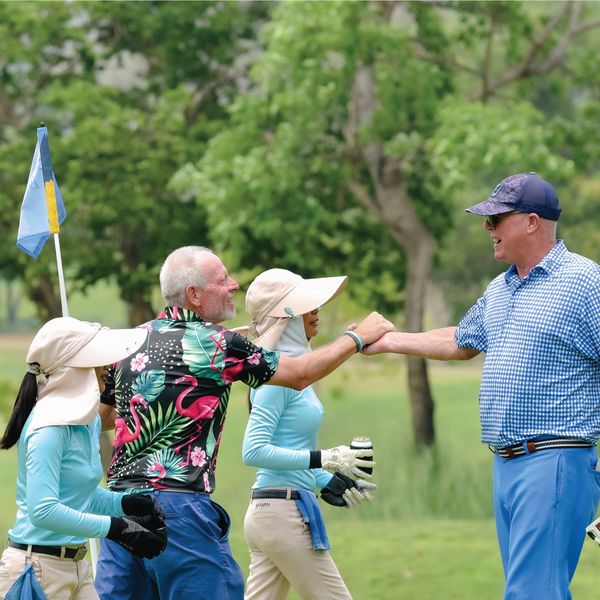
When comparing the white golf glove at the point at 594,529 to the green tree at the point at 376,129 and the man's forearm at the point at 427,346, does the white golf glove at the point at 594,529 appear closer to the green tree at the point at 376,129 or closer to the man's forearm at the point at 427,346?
the man's forearm at the point at 427,346

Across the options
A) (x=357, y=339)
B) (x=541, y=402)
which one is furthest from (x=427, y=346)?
(x=541, y=402)

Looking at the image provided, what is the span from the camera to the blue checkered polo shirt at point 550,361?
199 inches

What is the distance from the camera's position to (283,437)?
5.65 meters

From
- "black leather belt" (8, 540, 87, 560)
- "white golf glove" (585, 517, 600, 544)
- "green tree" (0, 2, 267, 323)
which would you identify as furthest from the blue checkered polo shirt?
"green tree" (0, 2, 267, 323)

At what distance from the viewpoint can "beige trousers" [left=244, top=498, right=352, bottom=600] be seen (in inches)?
224

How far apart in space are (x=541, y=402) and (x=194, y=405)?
1361 mm

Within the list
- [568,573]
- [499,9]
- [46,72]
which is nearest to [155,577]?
[568,573]

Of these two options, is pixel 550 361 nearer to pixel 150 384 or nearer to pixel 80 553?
pixel 150 384

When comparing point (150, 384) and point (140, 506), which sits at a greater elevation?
point (150, 384)

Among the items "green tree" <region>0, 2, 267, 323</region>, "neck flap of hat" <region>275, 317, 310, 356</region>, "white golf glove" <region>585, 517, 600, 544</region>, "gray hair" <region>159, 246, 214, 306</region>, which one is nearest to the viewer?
"gray hair" <region>159, 246, 214, 306</region>

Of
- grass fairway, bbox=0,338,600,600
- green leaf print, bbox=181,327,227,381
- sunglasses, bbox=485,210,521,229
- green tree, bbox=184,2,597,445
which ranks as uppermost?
green tree, bbox=184,2,597,445

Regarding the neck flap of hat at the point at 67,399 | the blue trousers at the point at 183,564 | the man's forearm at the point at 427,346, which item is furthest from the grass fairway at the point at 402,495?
the neck flap of hat at the point at 67,399

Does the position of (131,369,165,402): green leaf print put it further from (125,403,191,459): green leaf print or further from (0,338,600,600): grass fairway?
(0,338,600,600): grass fairway

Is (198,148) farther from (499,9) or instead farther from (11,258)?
(499,9)
